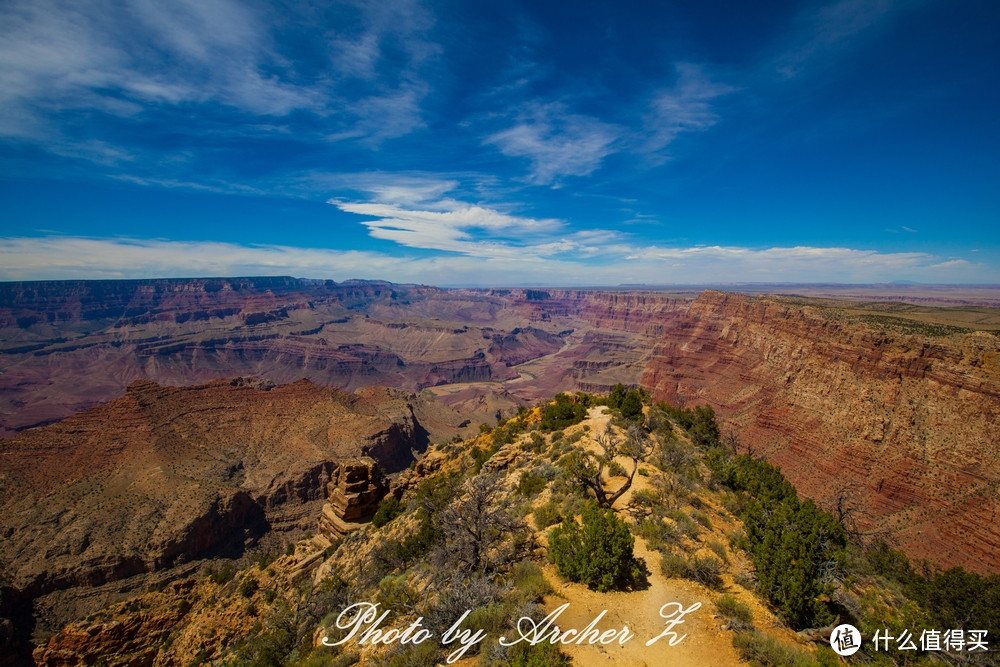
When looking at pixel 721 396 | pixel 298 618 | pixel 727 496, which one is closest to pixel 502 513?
pixel 727 496

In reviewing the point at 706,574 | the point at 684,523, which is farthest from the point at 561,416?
the point at 706,574

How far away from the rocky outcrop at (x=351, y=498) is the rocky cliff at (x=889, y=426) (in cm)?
3472

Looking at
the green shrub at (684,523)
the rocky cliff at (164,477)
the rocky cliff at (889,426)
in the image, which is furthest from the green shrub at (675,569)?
the rocky cliff at (164,477)

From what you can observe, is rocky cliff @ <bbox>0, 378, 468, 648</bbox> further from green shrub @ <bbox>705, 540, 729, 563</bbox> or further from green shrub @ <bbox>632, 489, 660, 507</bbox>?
green shrub @ <bbox>705, 540, 729, 563</bbox>

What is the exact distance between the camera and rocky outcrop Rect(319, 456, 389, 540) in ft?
93.4

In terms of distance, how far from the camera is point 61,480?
144ft

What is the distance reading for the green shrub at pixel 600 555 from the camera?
34.3ft

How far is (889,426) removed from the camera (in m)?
38.0

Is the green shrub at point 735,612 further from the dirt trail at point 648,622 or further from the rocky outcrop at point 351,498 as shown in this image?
the rocky outcrop at point 351,498

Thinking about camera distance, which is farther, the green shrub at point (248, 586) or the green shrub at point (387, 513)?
the green shrub at point (387, 513)

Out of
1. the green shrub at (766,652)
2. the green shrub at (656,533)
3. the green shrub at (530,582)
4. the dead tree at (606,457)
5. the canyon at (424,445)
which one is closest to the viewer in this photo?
the green shrub at (766,652)

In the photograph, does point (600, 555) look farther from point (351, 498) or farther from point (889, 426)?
point (889, 426)

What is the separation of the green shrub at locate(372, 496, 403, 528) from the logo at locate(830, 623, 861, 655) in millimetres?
22226

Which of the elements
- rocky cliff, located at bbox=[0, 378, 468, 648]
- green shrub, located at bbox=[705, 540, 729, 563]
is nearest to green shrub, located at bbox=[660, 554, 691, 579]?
green shrub, located at bbox=[705, 540, 729, 563]
